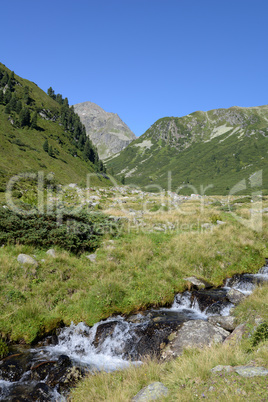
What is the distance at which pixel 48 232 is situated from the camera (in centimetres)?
1230

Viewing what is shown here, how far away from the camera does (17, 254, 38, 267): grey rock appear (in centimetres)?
971

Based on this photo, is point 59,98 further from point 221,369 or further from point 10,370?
point 221,369

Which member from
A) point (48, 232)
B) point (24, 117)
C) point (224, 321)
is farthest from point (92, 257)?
point (24, 117)

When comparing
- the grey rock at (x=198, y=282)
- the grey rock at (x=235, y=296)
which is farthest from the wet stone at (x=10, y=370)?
the grey rock at (x=235, y=296)

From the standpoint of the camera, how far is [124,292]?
9.22 meters

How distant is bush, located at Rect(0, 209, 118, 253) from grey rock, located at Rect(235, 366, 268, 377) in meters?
9.33

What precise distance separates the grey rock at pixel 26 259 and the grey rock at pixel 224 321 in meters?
7.55

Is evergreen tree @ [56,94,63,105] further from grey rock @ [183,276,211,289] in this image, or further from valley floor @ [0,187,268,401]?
grey rock @ [183,276,211,289]

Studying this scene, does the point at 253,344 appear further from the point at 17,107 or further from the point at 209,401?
the point at 17,107

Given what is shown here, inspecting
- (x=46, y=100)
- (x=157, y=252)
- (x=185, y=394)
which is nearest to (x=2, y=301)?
(x=185, y=394)

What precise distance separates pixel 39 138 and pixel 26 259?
75.5m

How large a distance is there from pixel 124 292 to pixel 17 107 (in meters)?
88.2

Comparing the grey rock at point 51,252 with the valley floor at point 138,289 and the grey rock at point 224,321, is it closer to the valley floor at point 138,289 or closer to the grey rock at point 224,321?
the valley floor at point 138,289

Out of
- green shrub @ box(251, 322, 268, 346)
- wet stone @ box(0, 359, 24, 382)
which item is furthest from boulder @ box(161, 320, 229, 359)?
wet stone @ box(0, 359, 24, 382)
